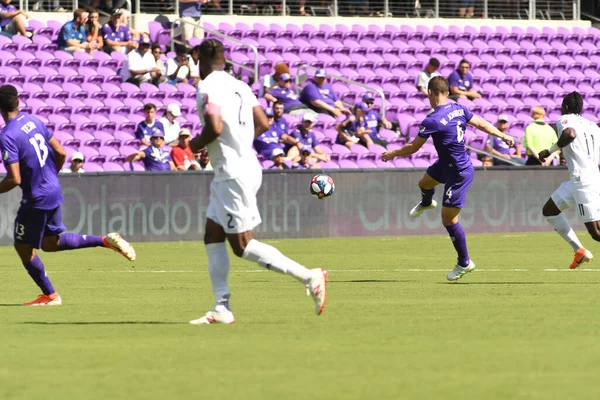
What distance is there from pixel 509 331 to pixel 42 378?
11.4ft

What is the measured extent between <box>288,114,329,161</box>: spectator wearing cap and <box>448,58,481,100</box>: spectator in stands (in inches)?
215

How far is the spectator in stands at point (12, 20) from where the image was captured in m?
27.1

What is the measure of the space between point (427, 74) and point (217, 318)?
2122 centimetres

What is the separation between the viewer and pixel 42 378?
707 cm

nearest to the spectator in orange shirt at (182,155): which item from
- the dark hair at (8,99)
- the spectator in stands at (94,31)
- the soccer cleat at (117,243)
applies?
the spectator in stands at (94,31)

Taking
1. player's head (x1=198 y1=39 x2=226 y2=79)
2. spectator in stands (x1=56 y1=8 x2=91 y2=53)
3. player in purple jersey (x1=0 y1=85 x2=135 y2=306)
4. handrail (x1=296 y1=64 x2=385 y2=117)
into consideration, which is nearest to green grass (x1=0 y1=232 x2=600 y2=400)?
player in purple jersey (x1=0 y1=85 x2=135 y2=306)

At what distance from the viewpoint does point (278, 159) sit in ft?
79.5

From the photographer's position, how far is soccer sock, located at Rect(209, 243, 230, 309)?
9500 millimetres

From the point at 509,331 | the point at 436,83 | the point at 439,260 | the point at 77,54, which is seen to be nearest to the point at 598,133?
the point at 436,83

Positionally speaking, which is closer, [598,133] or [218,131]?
[218,131]

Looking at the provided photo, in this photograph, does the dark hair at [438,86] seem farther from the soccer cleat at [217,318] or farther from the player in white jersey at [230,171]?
the soccer cleat at [217,318]

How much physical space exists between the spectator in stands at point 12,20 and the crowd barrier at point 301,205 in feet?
20.7

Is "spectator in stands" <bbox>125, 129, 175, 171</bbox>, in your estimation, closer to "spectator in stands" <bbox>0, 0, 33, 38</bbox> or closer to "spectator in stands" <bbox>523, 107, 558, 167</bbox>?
"spectator in stands" <bbox>0, 0, 33, 38</bbox>

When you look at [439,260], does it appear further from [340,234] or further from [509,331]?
[509,331]
